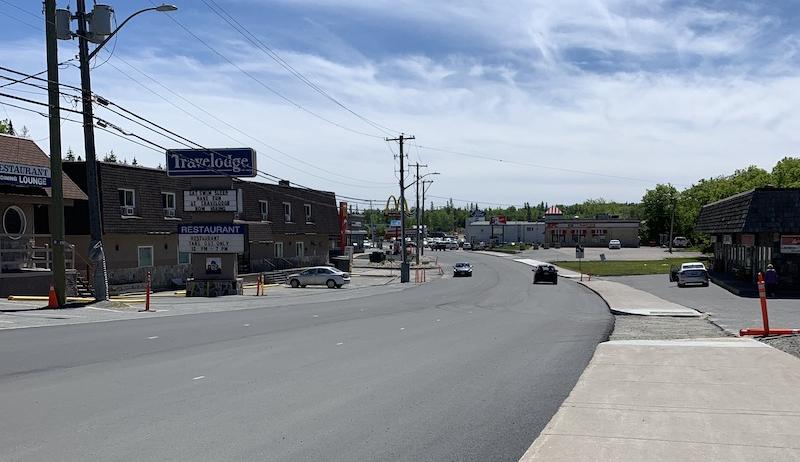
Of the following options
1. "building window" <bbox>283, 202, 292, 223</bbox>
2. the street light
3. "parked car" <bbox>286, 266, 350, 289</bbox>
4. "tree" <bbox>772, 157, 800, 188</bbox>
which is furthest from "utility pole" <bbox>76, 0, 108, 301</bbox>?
"tree" <bbox>772, 157, 800, 188</bbox>

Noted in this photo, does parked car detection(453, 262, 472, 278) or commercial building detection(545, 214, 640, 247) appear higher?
commercial building detection(545, 214, 640, 247)

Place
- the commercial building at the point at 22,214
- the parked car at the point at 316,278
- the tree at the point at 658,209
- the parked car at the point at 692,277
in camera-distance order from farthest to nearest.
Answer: the tree at the point at 658,209, the parked car at the point at 316,278, the parked car at the point at 692,277, the commercial building at the point at 22,214

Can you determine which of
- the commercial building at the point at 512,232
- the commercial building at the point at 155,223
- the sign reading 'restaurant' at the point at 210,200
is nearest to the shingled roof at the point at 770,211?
the commercial building at the point at 155,223

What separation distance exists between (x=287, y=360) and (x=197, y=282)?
2571cm

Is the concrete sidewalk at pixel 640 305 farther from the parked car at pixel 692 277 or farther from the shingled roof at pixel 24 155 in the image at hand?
the shingled roof at pixel 24 155

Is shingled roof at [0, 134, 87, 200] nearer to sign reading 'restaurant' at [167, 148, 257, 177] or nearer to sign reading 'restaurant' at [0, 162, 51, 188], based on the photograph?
sign reading 'restaurant' at [0, 162, 51, 188]

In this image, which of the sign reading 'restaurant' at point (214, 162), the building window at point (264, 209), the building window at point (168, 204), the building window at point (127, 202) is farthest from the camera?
the building window at point (264, 209)

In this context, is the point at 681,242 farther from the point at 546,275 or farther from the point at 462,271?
the point at 546,275

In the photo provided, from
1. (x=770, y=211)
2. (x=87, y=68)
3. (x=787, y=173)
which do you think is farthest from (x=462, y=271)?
(x=87, y=68)

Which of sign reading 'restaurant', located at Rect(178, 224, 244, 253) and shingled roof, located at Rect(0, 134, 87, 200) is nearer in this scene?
shingled roof, located at Rect(0, 134, 87, 200)

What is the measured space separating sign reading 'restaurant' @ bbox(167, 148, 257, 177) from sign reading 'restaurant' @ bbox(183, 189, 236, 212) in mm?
989

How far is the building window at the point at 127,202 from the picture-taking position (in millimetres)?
39812

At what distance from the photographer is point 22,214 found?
101ft

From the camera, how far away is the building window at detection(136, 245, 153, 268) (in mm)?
41750
